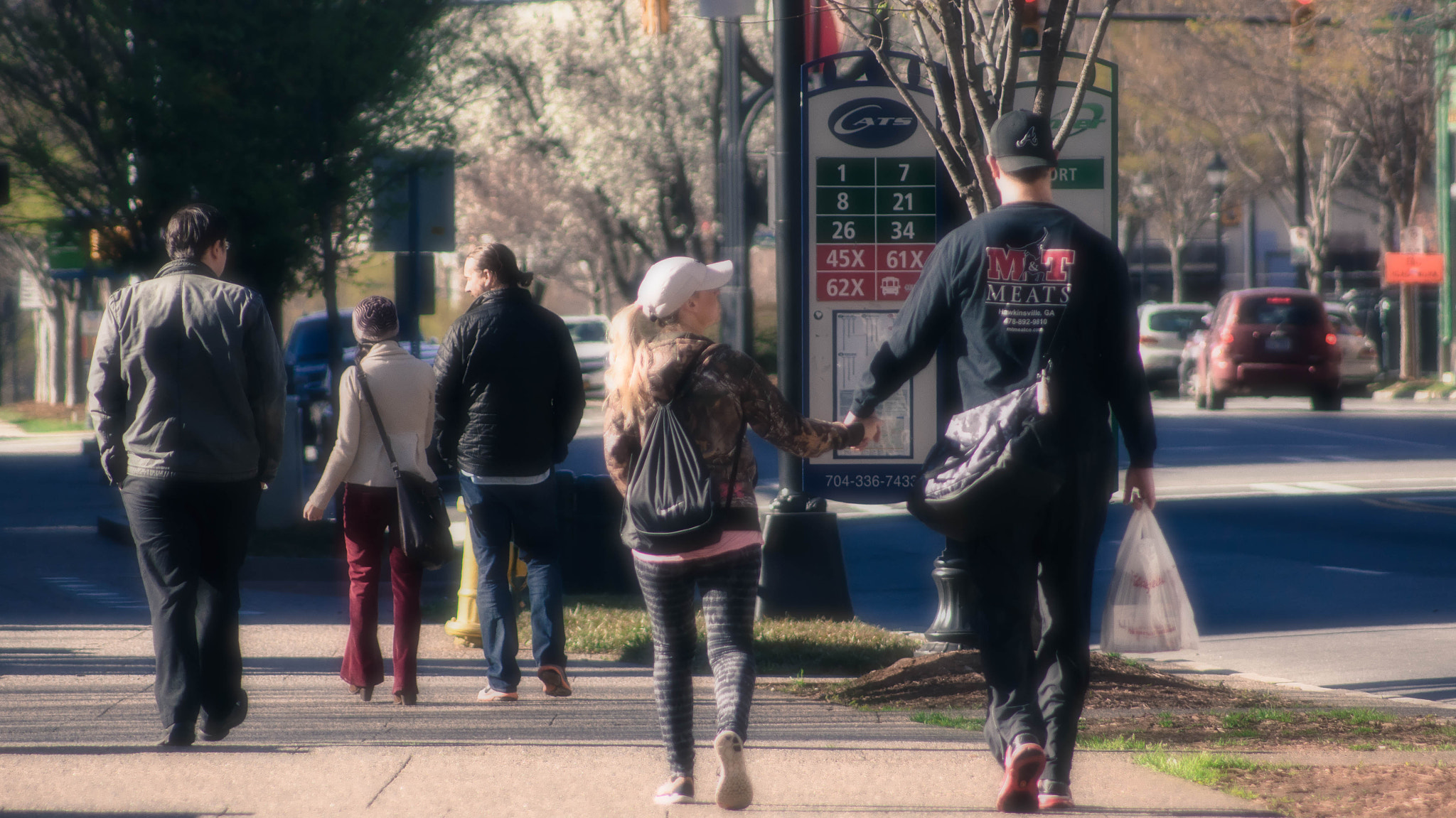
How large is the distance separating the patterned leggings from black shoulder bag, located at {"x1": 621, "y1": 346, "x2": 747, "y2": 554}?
105mm

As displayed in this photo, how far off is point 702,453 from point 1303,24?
16.8 m

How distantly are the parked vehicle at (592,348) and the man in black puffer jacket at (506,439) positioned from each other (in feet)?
89.0

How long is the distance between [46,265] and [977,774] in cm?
3515

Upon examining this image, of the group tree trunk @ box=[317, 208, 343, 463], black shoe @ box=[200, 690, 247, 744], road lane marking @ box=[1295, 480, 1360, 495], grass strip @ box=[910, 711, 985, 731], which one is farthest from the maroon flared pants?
road lane marking @ box=[1295, 480, 1360, 495]

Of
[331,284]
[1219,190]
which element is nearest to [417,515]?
[331,284]

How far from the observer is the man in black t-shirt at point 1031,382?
4680mm

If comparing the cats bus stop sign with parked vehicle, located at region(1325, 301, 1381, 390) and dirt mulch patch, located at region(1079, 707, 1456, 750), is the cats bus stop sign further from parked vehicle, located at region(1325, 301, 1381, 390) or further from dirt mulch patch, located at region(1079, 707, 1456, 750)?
parked vehicle, located at region(1325, 301, 1381, 390)

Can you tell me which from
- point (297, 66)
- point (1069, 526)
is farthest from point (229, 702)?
point (297, 66)

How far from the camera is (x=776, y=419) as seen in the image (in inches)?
192

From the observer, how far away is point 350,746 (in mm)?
5844

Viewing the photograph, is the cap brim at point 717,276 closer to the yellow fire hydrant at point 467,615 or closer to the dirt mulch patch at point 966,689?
the dirt mulch patch at point 966,689

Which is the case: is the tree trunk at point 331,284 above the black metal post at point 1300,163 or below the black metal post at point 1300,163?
below

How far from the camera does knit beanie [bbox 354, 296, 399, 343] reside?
681cm

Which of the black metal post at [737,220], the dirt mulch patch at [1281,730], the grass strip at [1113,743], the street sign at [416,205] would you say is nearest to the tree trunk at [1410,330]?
the black metal post at [737,220]
